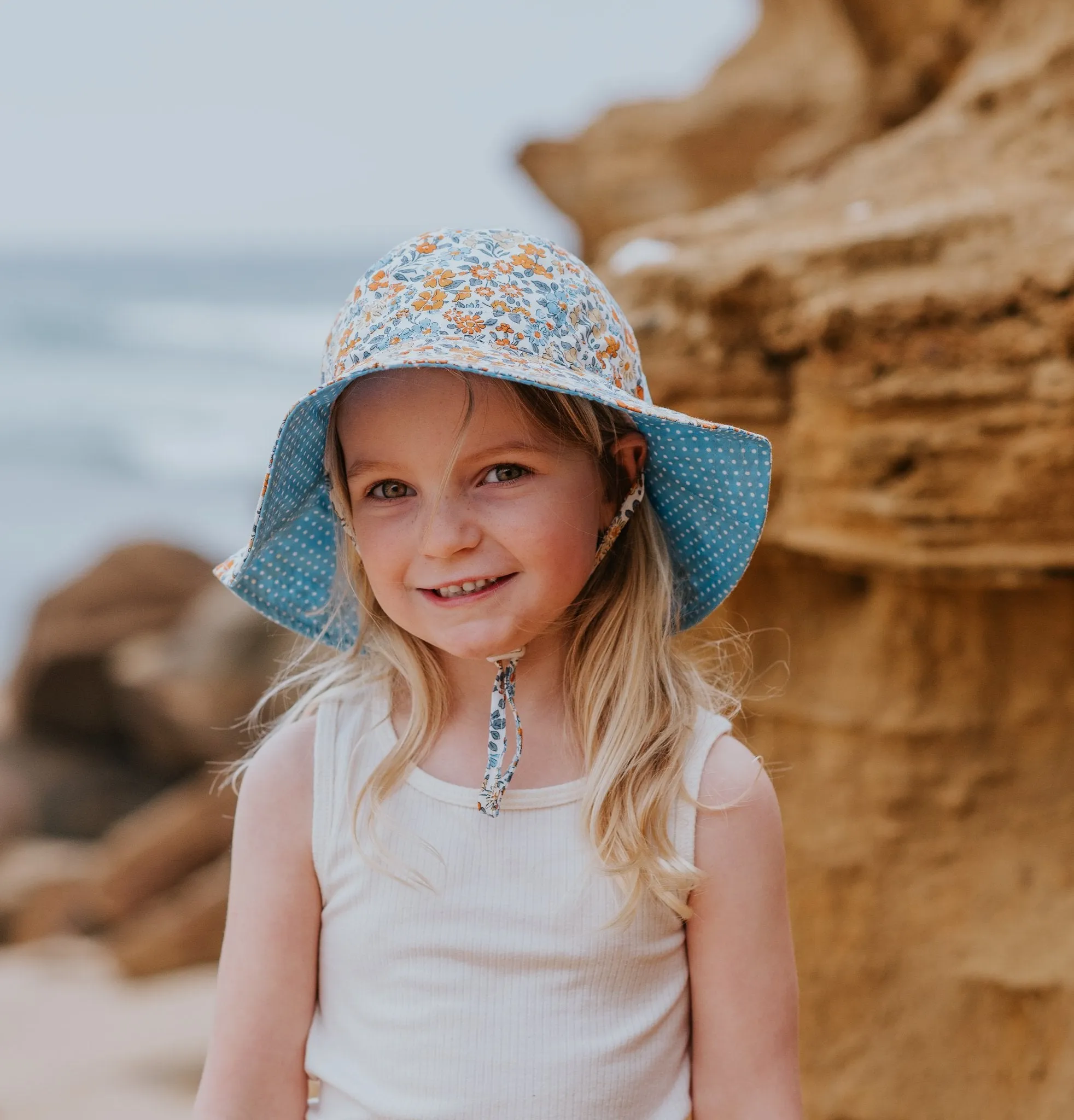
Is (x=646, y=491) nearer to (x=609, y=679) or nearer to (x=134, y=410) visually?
(x=609, y=679)

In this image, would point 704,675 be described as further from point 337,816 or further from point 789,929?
point 337,816

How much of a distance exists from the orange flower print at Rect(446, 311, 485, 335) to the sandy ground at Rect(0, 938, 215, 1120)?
3.65m

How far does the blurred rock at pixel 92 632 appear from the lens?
26.2ft

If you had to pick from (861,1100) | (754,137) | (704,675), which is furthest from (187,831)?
(704,675)

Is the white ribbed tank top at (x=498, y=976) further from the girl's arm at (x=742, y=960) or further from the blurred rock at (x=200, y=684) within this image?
the blurred rock at (x=200, y=684)

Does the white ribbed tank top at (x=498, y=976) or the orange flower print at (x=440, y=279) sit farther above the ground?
the orange flower print at (x=440, y=279)

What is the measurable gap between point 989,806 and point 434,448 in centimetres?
148

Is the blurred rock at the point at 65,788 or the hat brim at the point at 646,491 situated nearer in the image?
the hat brim at the point at 646,491

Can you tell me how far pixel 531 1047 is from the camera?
1.41 meters

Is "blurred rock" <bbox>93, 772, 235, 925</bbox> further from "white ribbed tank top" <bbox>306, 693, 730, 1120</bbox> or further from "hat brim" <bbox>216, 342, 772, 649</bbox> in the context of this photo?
"white ribbed tank top" <bbox>306, 693, 730, 1120</bbox>

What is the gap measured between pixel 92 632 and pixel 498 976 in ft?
23.7

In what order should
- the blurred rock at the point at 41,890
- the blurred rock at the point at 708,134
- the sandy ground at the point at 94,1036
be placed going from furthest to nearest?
the blurred rock at the point at 41,890, the blurred rock at the point at 708,134, the sandy ground at the point at 94,1036

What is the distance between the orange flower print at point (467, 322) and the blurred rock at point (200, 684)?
18.7 feet

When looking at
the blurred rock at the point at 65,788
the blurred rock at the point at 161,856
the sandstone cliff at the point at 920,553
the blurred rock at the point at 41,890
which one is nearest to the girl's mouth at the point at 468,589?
the sandstone cliff at the point at 920,553
